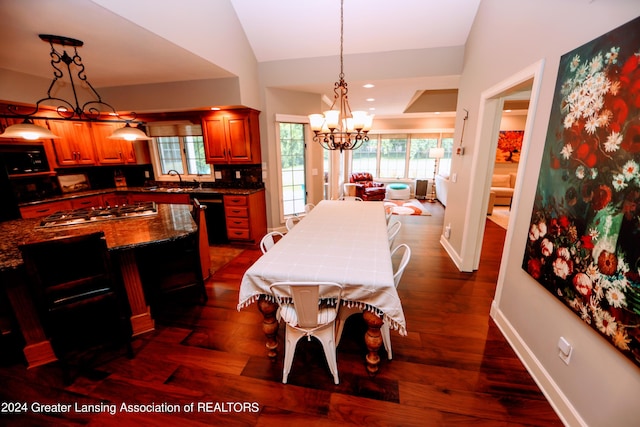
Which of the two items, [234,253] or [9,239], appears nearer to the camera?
[9,239]

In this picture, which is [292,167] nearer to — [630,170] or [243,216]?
[243,216]

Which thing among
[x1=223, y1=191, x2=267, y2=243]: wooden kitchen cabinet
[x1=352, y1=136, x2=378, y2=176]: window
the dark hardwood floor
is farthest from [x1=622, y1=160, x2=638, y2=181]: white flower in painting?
[x1=352, y1=136, x2=378, y2=176]: window

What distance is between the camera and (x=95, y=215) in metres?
2.55

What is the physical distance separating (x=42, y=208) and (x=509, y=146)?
32.0ft

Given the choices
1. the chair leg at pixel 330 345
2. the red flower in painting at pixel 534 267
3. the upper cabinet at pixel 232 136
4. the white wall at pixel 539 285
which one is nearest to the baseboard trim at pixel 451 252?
the white wall at pixel 539 285

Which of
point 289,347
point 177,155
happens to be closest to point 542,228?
point 289,347

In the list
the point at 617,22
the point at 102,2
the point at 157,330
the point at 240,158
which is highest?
the point at 102,2

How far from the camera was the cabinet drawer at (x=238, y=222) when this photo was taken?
3.98m

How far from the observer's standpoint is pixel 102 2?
5.66 feet

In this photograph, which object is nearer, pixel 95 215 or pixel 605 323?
pixel 605 323

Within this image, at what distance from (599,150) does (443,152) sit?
6.83 meters

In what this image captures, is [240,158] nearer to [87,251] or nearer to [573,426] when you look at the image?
[87,251]

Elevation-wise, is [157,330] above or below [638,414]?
below

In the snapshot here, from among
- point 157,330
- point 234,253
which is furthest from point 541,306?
point 234,253
